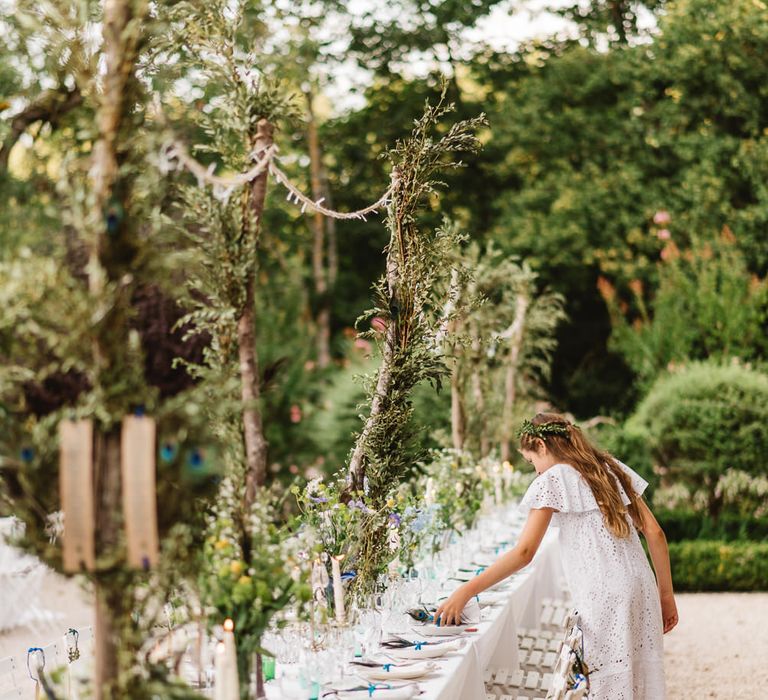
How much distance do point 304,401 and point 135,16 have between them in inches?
489

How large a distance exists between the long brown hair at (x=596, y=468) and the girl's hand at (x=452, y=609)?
1.99 ft

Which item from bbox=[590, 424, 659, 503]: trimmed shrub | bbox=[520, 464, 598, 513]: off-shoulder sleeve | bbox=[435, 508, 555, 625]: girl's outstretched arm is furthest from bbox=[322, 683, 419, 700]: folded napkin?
bbox=[590, 424, 659, 503]: trimmed shrub

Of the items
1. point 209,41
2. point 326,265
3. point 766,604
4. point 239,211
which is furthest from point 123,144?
point 326,265

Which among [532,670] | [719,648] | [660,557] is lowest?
[719,648]

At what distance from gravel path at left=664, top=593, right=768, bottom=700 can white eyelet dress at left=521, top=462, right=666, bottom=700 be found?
110 inches

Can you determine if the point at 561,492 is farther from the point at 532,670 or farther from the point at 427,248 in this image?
the point at 532,670

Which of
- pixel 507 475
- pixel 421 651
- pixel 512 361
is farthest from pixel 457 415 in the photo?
pixel 421 651

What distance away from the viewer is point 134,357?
2.16m

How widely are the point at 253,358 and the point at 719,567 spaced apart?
24.2 ft

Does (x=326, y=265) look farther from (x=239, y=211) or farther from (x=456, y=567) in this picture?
(x=239, y=211)

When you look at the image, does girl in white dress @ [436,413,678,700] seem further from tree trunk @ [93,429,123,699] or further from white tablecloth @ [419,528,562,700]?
tree trunk @ [93,429,123,699]

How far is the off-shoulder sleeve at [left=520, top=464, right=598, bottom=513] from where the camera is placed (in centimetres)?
373

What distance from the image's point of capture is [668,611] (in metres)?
4.05

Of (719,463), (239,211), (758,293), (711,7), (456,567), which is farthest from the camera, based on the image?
(711,7)
